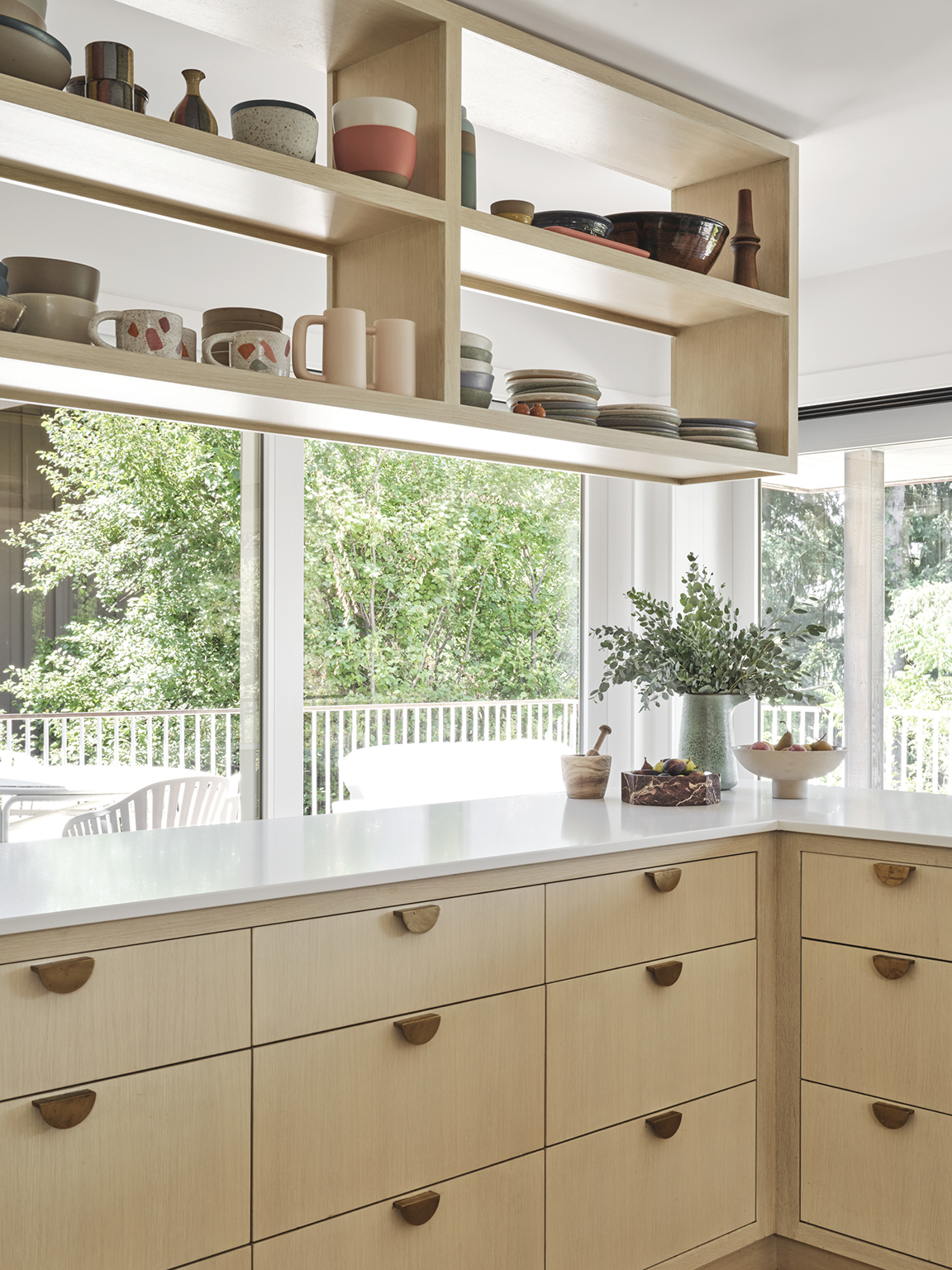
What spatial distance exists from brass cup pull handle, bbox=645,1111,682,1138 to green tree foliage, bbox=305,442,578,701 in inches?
85.8

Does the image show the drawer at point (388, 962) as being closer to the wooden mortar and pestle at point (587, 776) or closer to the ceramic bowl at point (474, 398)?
the wooden mortar and pestle at point (587, 776)

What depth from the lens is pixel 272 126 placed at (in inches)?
77.7

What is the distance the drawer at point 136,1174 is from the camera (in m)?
1.46

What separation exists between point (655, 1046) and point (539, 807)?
564 mm

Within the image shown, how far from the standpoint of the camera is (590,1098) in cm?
211

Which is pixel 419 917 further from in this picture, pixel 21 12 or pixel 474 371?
pixel 21 12

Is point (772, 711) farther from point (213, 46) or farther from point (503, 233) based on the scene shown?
point (213, 46)

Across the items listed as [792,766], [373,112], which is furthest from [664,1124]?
[373,112]

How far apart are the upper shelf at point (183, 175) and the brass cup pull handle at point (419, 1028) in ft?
4.49

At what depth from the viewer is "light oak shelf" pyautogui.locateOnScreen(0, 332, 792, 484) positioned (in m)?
1.80

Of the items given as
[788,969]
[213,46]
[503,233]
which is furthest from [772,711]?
[213,46]

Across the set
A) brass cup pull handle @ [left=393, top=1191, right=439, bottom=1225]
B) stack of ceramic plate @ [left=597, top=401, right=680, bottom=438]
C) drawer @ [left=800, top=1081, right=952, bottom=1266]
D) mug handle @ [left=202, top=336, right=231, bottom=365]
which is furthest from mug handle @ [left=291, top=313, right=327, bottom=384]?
drawer @ [left=800, top=1081, right=952, bottom=1266]

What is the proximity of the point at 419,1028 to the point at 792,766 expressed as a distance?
125cm

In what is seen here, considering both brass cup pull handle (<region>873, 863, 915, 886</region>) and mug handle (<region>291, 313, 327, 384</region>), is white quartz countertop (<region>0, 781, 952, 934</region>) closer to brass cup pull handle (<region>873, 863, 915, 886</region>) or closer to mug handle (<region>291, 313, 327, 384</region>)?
brass cup pull handle (<region>873, 863, 915, 886</region>)
